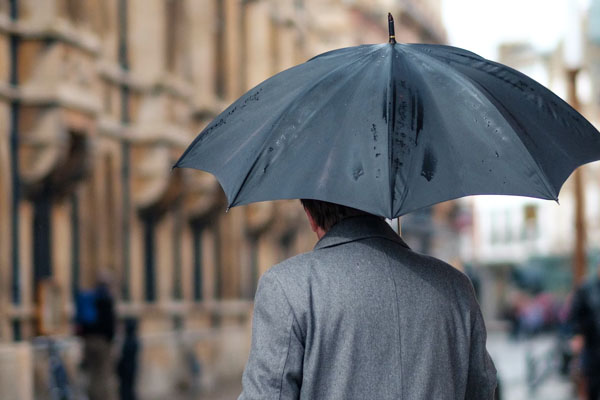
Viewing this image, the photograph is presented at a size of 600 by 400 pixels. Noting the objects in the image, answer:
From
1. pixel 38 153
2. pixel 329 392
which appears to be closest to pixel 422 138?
pixel 329 392

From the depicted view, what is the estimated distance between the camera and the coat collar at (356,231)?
354 cm

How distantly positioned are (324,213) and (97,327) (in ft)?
38.9

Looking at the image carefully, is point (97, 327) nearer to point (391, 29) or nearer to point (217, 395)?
point (217, 395)

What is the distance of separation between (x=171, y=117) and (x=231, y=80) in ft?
17.0

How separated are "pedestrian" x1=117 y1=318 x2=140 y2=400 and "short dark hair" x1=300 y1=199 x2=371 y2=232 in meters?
13.5

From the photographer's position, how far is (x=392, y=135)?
3693 millimetres

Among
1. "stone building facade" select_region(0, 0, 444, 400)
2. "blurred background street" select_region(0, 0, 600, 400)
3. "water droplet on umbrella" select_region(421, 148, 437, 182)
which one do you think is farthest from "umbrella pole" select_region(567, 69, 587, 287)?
"water droplet on umbrella" select_region(421, 148, 437, 182)

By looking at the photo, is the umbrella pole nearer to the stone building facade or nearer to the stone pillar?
the stone building facade

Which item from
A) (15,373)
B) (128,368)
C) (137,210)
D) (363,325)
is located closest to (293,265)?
(363,325)

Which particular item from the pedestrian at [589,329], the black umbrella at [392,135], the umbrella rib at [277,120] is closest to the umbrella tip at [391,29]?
the black umbrella at [392,135]

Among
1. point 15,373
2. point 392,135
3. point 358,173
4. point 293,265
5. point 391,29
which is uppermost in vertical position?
point 391,29

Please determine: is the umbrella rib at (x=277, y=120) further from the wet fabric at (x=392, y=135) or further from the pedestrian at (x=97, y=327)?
the pedestrian at (x=97, y=327)

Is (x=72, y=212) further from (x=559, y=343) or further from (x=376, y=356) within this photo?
(x=376, y=356)

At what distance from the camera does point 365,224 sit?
11.8 feet
